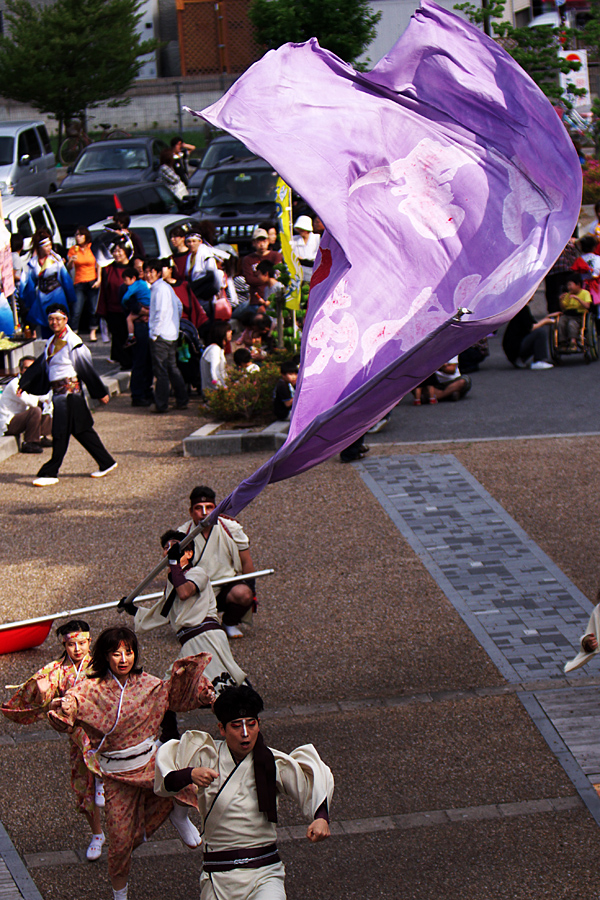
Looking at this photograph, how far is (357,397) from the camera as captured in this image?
471cm

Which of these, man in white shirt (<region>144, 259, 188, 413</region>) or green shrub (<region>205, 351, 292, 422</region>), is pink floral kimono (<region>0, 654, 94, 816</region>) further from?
man in white shirt (<region>144, 259, 188, 413</region>)

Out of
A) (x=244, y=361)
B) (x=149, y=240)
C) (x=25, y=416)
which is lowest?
(x=25, y=416)

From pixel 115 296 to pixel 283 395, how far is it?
4.16m

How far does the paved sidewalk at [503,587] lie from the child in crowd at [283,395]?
4.55 ft

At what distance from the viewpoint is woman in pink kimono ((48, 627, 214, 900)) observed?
5285mm

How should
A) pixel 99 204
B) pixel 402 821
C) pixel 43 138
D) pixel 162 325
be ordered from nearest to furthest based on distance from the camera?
pixel 402 821 → pixel 162 325 → pixel 99 204 → pixel 43 138

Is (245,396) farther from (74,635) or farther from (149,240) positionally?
(74,635)

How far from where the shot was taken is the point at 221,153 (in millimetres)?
26062

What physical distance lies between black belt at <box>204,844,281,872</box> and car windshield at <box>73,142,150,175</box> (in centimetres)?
2150

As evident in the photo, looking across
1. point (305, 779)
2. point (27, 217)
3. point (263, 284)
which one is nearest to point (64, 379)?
point (263, 284)

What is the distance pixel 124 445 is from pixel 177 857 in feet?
27.8

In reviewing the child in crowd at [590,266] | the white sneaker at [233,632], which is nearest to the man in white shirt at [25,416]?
the white sneaker at [233,632]

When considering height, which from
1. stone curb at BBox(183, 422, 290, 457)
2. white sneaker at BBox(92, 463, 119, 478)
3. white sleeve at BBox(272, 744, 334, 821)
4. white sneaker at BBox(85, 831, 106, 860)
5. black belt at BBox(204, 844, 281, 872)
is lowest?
white sneaker at BBox(92, 463, 119, 478)

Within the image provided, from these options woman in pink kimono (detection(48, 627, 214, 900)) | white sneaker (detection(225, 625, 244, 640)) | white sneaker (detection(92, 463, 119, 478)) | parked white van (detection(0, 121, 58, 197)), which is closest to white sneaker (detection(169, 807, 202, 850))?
woman in pink kimono (detection(48, 627, 214, 900))
